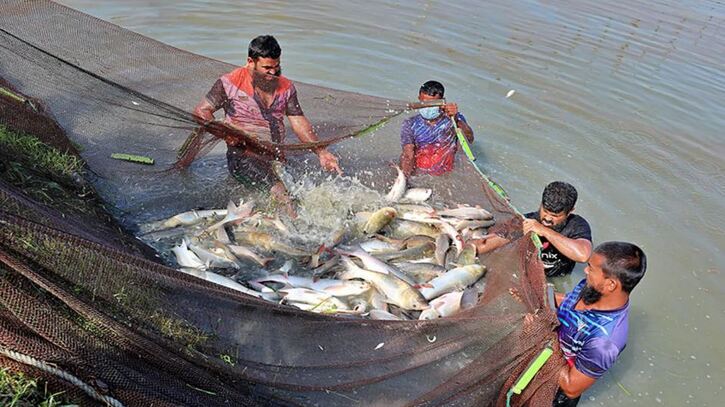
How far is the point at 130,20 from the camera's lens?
411 inches

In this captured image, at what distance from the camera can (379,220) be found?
5254mm

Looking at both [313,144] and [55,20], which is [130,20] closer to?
[55,20]

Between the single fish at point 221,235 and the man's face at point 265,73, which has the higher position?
the man's face at point 265,73

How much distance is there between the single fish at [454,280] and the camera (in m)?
4.53

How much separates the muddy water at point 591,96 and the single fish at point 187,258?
11.5 ft

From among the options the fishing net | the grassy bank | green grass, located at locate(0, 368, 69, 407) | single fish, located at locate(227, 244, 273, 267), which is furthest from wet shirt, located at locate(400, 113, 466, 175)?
green grass, located at locate(0, 368, 69, 407)

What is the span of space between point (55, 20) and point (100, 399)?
4.41 metres

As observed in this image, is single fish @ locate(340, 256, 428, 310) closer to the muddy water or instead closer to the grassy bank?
the muddy water

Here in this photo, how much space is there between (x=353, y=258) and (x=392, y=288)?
53 centimetres

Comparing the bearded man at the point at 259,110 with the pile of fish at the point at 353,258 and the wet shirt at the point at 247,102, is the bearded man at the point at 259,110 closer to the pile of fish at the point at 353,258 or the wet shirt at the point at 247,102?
the wet shirt at the point at 247,102

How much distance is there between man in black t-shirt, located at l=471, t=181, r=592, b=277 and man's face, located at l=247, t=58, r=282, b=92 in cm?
249

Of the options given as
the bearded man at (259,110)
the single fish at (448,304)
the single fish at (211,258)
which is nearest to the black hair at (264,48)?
the bearded man at (259,110)

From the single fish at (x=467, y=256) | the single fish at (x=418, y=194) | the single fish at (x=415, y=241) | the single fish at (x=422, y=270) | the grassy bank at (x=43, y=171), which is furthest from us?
the single fish at (x=418, y=194)

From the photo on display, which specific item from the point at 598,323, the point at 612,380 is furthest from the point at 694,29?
the point at 598,323
